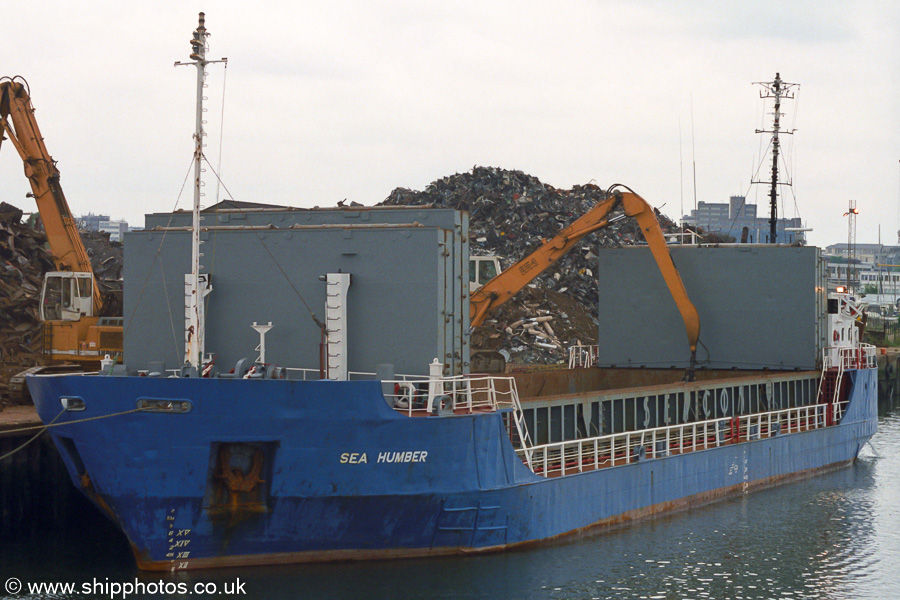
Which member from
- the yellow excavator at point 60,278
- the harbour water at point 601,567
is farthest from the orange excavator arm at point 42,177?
the harbour water at point 601,567

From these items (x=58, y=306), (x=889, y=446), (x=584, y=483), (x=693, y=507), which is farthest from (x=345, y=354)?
(x=889, y=446)

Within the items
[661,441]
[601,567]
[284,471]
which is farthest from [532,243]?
[284,471]

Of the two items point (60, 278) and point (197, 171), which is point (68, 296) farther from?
point (197, 171)

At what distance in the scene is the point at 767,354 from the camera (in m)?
32.8

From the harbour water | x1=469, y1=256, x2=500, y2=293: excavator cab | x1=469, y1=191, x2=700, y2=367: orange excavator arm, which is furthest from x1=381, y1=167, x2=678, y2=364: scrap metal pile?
the harbour water

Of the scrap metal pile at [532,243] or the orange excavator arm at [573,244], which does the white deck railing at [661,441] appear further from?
the scrap metal pile at [532,243]

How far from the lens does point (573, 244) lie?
104 feet

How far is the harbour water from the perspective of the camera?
19.2 metres

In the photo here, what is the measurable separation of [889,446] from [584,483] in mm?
22142

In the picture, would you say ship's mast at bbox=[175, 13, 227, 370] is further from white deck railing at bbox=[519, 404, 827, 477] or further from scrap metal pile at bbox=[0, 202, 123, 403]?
scrap metal pile at bbox=[0, 202, 123, 403]

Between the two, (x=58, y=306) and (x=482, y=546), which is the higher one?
(x=58, y=306)

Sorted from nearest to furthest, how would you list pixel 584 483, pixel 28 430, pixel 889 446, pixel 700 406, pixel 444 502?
pixel 444 502
pixel 584 483
pixel 28 430
pixel 700 406
pixel 889 446

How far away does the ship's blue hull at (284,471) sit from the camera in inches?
736

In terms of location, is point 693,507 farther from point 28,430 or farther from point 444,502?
point 28,430
